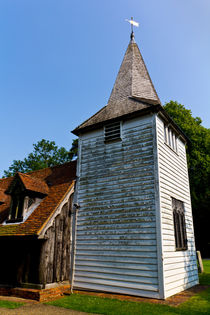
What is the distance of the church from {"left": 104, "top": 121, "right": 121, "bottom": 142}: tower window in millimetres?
51

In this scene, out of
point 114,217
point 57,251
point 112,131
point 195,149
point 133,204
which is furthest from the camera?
point 195,149

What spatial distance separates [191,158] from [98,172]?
595 inches

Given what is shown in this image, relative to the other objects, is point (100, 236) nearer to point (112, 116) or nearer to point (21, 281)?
point (21, 281)

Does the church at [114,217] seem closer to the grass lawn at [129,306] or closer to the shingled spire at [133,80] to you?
the shingled spire at [133,80]

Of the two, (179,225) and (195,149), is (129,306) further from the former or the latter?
(195,149)

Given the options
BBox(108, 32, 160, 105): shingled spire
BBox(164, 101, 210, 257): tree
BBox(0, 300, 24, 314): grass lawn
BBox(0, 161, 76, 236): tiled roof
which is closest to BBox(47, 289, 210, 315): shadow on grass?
BBox(0, 300, 24, 314): grass lawn

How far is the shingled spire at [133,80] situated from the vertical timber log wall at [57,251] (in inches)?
273

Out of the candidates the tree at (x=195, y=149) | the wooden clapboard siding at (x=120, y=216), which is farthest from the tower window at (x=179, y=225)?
the tree at (x=195, y=149)

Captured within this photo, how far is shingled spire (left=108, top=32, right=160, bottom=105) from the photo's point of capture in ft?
42.6

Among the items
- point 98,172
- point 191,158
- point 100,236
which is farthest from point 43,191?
point 191,158

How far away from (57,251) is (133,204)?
3925mm

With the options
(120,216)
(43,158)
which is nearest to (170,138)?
(120,216)

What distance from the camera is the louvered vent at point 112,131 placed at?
A: 1148cm

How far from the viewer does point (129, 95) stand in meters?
12.9
